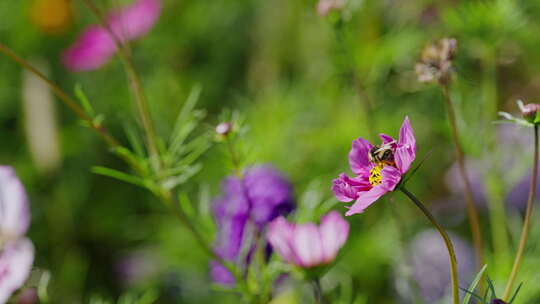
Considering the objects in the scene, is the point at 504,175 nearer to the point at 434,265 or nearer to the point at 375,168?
the point at 434,265

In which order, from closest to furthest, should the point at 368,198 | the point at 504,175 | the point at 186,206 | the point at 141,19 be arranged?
the point at 368,198 → the point at 186,206 → the point at 504,175 → the point at 141,19

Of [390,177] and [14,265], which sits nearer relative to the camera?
[390,177]

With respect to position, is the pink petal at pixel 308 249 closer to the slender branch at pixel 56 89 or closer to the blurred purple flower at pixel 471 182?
the slender branch at pixel 56 89

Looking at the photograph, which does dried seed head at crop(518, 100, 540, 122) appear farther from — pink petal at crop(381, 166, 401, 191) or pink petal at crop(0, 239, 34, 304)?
pink petal at crop(0, 239, 34, 304)

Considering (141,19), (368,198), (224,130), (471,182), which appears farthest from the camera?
(141,19)

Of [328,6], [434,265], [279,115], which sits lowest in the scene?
[434,265]

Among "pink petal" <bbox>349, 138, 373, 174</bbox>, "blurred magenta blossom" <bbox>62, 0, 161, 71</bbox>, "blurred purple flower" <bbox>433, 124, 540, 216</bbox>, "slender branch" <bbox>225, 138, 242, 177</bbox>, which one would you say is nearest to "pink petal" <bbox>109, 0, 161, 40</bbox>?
"blurred magenta blossom" <bbox>62, 0, 161, 71</bbox>

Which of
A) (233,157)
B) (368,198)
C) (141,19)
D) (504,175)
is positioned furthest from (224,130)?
(141,19)

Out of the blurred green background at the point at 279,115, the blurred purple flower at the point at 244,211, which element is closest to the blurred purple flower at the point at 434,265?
the blurred green background at the point at 279,115
